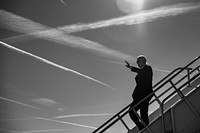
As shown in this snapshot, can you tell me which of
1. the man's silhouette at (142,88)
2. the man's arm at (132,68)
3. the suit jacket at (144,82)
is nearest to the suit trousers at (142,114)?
the man's silhouette at (142,88)

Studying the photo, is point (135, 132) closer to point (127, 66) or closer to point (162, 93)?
point (162, 93)

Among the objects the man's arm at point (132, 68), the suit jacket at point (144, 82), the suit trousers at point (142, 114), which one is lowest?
the suit trousers at point (142, 114)

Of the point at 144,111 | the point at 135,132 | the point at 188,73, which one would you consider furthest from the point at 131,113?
the point at 188,73

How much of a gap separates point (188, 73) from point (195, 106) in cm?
241

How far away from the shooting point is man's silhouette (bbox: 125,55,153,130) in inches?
266

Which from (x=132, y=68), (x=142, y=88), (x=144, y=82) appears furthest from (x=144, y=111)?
(x=132, y=68)

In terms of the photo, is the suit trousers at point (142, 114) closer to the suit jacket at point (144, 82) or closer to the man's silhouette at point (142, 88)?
the man's silhouette at point (142, 88)

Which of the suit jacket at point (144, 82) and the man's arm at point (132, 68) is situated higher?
the man's arm at point (132, 68)

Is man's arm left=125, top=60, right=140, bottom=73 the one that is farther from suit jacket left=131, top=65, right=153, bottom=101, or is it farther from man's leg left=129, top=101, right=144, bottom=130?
man's leg left=129, top=101, right=144, bottom=130

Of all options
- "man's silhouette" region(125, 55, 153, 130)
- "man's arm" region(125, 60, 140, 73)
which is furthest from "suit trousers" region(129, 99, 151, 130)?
"man's arm" region(125, 60, 140, 73)

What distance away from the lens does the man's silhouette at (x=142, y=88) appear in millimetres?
6758

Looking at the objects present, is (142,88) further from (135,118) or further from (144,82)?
(135,118)

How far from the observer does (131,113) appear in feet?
22.9

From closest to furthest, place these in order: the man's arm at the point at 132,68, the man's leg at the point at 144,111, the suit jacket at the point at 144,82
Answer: the man's leg at the point at 144,111, the suit jacket at the point at 144,82, the man's arm at the point at 132,68
